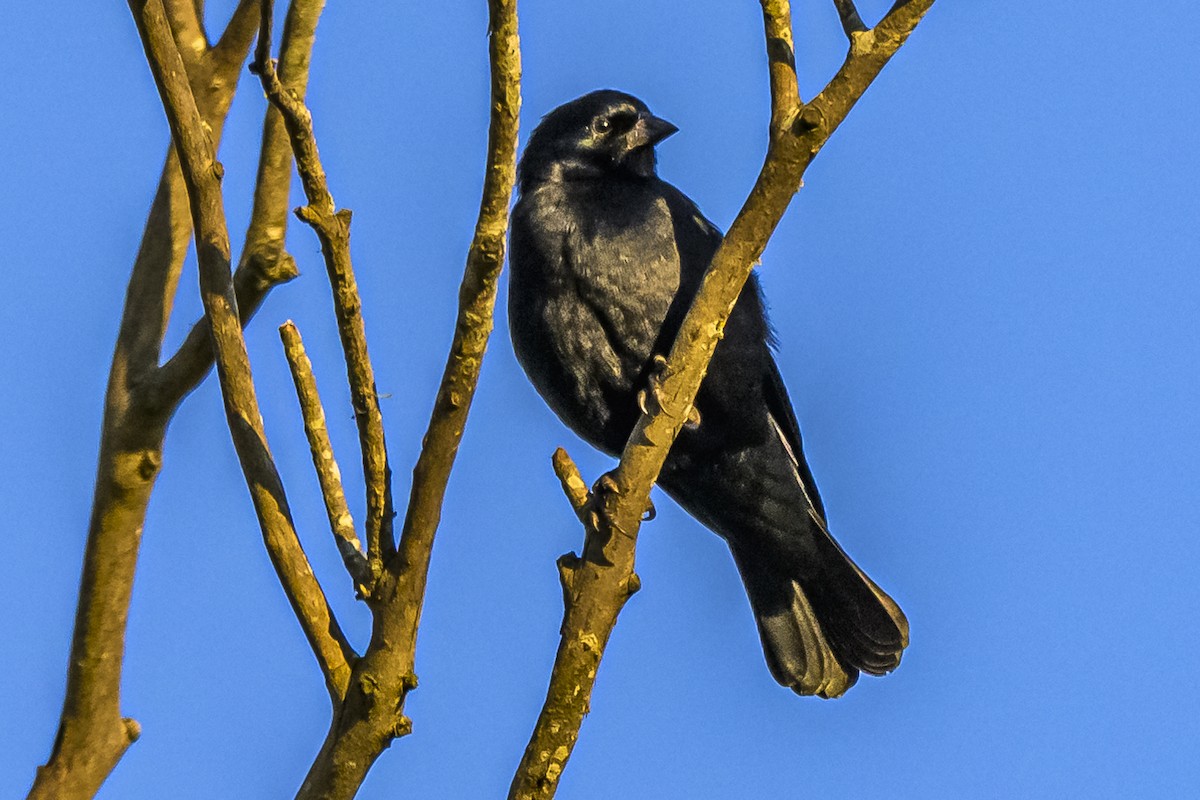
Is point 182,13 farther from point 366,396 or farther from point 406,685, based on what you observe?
point 406,685

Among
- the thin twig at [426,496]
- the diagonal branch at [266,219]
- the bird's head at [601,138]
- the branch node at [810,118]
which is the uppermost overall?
the bird's head at [601,138]

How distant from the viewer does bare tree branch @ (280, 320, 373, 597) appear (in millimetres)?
3664

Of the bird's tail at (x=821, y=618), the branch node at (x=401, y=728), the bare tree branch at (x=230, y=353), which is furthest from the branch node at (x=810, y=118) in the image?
the bird's tail at (x=821, y=618)

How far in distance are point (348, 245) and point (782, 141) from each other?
1.08 metres

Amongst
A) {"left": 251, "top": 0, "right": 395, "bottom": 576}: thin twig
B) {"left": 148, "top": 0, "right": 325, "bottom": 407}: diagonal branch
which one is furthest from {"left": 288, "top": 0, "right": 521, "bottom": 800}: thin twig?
{"left": 148, "top": 0, "right": 325, "bottom": 407}: diagonal branch

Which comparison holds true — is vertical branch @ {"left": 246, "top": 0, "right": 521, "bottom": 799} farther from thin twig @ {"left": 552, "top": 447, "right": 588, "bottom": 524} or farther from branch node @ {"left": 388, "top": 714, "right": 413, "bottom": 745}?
thin twig @ {"left": 552, "top": 447, "right": 588, "bottom": 524}

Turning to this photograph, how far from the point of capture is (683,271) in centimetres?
560

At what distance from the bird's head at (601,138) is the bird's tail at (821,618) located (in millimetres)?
1601

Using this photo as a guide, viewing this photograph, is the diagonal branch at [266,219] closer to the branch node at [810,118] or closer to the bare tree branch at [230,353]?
the bare tree branch at [230,353]

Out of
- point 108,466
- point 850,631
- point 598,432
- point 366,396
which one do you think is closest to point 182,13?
point 108,466

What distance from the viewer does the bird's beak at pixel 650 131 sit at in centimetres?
604

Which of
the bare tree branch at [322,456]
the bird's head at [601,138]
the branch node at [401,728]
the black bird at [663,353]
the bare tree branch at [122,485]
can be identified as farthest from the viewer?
the bird's head at [601,138]

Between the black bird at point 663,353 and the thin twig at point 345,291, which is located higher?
the black bird at point 663,353

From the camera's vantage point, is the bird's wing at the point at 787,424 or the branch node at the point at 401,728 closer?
the branch node at the point at 401,728
